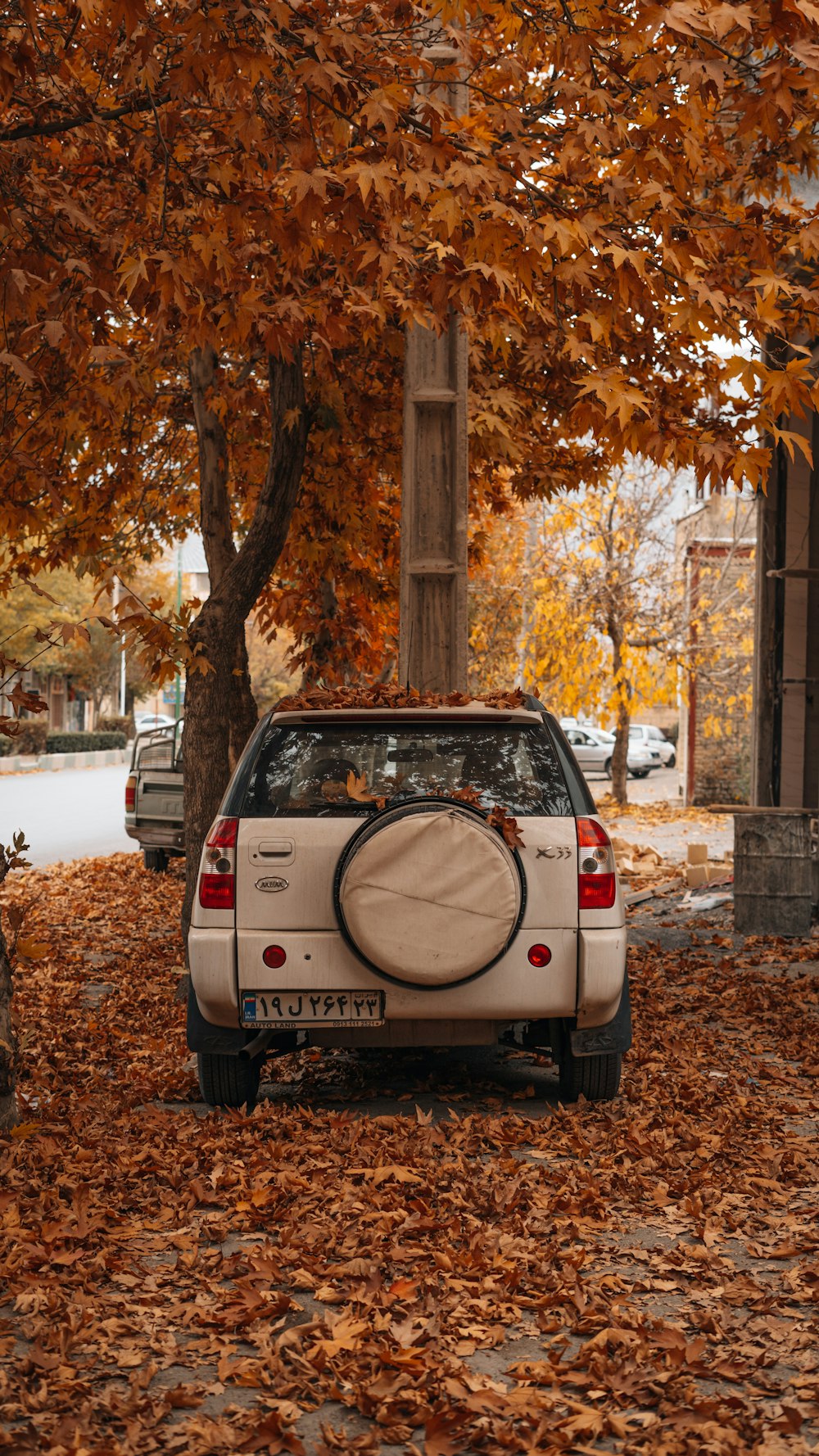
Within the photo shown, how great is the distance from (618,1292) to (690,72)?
464cm

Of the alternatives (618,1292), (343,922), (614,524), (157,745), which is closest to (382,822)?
(343,922)

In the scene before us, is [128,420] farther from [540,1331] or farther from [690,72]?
[540,1331]

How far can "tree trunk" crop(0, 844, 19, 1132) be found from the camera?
5.36 metres

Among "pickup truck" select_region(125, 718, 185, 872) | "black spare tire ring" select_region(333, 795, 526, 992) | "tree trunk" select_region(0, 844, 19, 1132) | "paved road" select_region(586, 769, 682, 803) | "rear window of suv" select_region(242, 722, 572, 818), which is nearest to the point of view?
"tree trunk" select_region(0, 844, 19, 1132)

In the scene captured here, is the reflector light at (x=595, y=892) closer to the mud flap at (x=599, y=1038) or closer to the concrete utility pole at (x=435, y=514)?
the mud flap at (x=599, y=1038)

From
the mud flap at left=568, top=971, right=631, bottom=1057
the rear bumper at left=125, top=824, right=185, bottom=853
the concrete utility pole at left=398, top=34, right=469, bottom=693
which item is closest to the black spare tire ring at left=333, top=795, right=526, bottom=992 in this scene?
the mud flap at left=568, top=971, right=631, bottom=1057

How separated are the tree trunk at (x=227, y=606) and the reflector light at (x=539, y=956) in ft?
14.6

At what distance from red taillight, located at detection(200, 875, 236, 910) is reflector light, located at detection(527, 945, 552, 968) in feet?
3.88

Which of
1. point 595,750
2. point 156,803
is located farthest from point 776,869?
point 595,750

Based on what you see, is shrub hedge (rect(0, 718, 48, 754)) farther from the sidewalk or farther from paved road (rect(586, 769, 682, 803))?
paved road (rect(586, 769, 682, 803))

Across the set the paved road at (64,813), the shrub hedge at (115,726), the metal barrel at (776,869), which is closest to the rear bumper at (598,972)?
the metal barrel at (776,869)

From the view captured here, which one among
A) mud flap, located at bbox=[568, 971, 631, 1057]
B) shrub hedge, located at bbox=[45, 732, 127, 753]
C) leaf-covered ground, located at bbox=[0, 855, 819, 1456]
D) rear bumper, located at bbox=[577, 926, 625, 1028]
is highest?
rear bumper, located at bbox=[577, 926, 625, 1028]

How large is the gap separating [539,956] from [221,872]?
50.7 inches

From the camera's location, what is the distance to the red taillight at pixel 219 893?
5.93 metres
